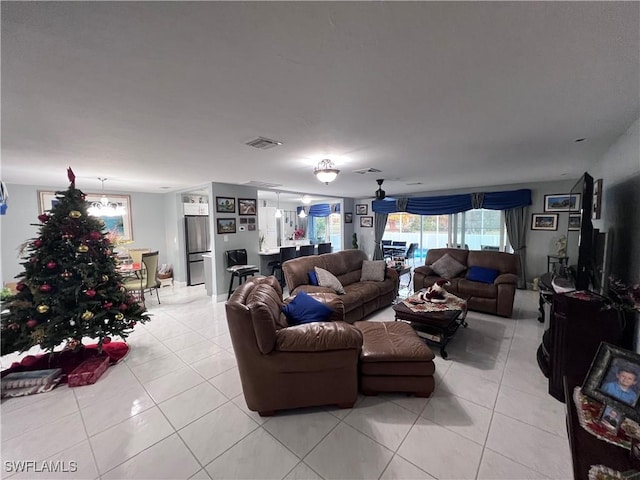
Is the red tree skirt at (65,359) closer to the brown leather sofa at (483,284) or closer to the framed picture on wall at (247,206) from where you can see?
the framed picture on wall at (247,206)

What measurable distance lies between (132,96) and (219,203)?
3535mm

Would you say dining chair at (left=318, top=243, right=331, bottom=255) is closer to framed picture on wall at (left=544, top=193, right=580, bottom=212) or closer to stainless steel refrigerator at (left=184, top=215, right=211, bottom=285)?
stainless steel refrigerator at (left=184, top=215, right=211, bottom=285)

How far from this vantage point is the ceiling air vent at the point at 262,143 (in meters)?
2.47

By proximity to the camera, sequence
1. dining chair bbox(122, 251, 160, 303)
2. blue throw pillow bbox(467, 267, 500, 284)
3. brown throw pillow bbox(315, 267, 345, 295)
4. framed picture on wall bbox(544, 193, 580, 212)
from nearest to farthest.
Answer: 1. brown throw pillow bbox(315, 267, 345, 295)
2. blue throw pillow bbox(467, 267, 500, 284)
3. dining chair bbox(122, 251, 160, 303)
4. framed picture on wall bbox(544, 193, 580, 212)

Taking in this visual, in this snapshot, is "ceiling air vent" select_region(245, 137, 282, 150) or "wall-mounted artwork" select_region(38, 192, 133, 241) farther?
"wall-mounted artwork" select_region(38, 192, 133, 241)

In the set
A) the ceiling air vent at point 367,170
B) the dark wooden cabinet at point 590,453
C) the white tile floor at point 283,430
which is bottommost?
the white tile floor at point 283,430

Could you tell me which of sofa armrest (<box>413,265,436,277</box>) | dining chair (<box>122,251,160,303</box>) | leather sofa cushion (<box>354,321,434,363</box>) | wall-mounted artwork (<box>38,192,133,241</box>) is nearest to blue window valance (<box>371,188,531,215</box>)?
sofa armrest (<box>413,265,436,277</box>)

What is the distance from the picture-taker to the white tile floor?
1558mm

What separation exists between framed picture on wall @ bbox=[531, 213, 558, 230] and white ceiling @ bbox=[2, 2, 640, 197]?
3.18 metres

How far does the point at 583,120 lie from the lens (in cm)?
210

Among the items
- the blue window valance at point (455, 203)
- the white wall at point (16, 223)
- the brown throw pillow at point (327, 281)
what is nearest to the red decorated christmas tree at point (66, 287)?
the brown throw pillow at point (327, 281)

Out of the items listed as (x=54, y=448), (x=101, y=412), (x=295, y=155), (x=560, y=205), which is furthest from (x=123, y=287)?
(x=560, y=205)

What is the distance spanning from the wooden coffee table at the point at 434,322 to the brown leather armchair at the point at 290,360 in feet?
4.07

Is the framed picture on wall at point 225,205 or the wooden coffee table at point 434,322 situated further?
the framed picture on wall at point 225,205
